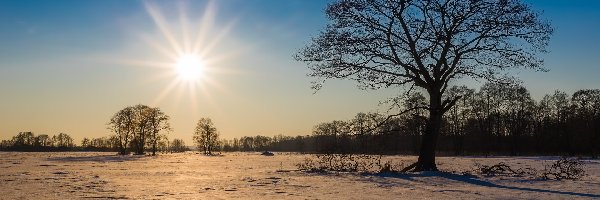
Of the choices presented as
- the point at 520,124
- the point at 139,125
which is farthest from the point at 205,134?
the point at 520,124

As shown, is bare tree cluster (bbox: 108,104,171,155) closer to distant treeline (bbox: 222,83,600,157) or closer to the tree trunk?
distant treeline (bbox: 222,83,600,157)

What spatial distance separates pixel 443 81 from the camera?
24297 millimetres

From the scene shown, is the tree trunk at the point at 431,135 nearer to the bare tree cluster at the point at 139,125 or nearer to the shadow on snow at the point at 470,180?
the shadow on snow at the point at 470,180

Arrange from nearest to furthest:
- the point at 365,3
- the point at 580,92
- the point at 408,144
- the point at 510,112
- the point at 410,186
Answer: the point at 410,186, the point at 365,3, the point at 580,92, the point at 510,112, the point at 408,144

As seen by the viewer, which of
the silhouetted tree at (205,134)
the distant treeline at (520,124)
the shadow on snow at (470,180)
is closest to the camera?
the shadow on snow at (470,180)

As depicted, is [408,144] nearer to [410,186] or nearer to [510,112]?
[510,112]

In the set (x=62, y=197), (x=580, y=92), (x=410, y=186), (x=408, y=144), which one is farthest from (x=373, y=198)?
(x=408, y=144)

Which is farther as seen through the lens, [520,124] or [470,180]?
[520,124]

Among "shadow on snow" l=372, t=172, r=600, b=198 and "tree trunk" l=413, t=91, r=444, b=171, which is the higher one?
"tree trunk" l=413, t=91, r=444, b=171

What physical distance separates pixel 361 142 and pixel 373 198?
11370mm

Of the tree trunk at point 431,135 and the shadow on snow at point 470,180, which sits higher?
the tree trunk at point 431,135

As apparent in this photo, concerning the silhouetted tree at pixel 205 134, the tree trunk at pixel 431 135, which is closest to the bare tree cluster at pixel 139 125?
the silhouetted tree at pixel 205 134

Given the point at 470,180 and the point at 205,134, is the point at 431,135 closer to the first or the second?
the point at 470,180

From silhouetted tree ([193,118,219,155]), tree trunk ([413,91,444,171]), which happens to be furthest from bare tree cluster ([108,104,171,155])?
tree trunk ([413,91,444,171])
